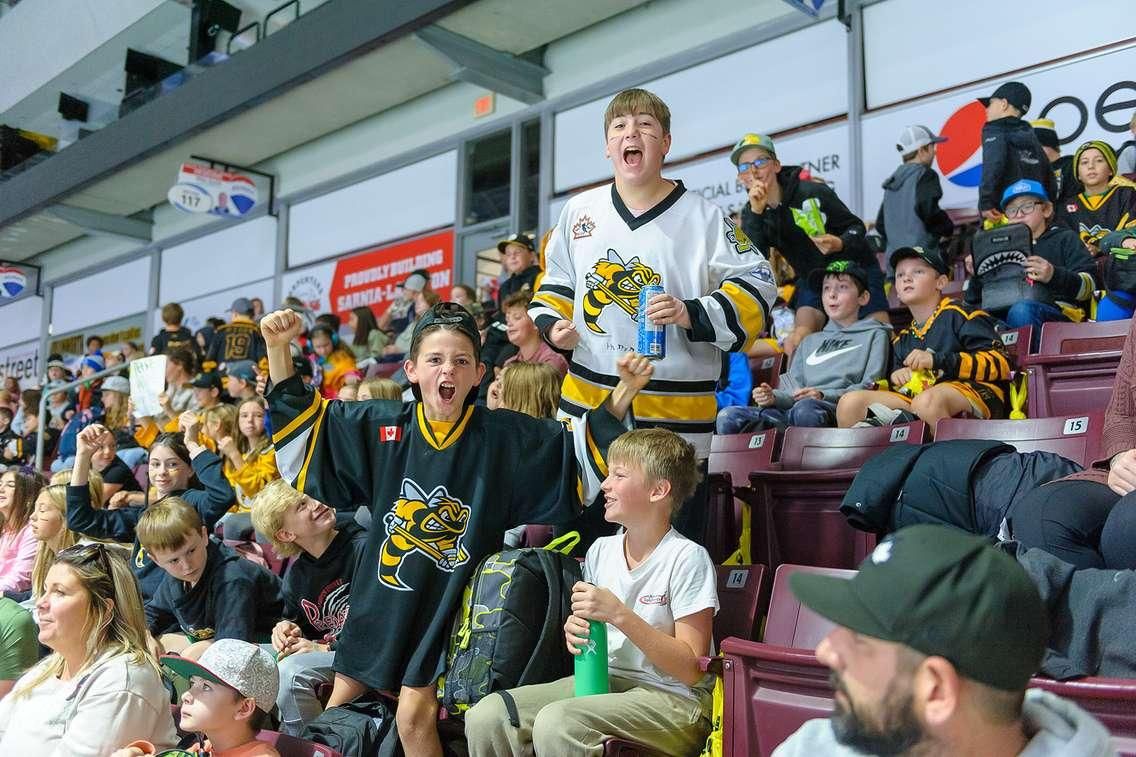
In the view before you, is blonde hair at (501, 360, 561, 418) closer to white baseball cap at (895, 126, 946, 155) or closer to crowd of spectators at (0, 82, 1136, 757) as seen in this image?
crowd of spectators at (0, 82, 1136, 757)

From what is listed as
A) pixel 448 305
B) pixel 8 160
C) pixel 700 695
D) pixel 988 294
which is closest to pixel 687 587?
pixel 700 695

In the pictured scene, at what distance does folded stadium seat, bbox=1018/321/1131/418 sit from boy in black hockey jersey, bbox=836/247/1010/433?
190 millimetres

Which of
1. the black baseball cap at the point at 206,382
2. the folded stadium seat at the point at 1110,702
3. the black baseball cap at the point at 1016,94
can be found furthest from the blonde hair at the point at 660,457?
the black baseball cap at the point at 206,382

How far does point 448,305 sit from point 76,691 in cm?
151

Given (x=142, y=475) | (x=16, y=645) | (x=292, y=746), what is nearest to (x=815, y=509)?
(x=292, y=746)

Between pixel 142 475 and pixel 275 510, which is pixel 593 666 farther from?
pixel 142 475

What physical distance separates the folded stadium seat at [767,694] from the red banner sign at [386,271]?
952cm

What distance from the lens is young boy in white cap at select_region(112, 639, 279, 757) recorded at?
277 cm

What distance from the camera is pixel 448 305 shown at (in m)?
3.16

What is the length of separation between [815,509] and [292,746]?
206cm

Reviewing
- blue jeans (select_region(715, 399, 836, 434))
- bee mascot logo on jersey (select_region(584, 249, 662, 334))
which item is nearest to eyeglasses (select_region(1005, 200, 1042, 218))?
blue jeans (select_region(715, 399, 836, 434))

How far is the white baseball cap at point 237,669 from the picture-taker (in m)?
2.79

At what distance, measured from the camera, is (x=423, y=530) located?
9.77 ft

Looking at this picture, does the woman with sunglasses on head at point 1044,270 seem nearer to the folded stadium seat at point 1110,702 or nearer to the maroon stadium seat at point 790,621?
the maroon stadium seat at point 790,621
